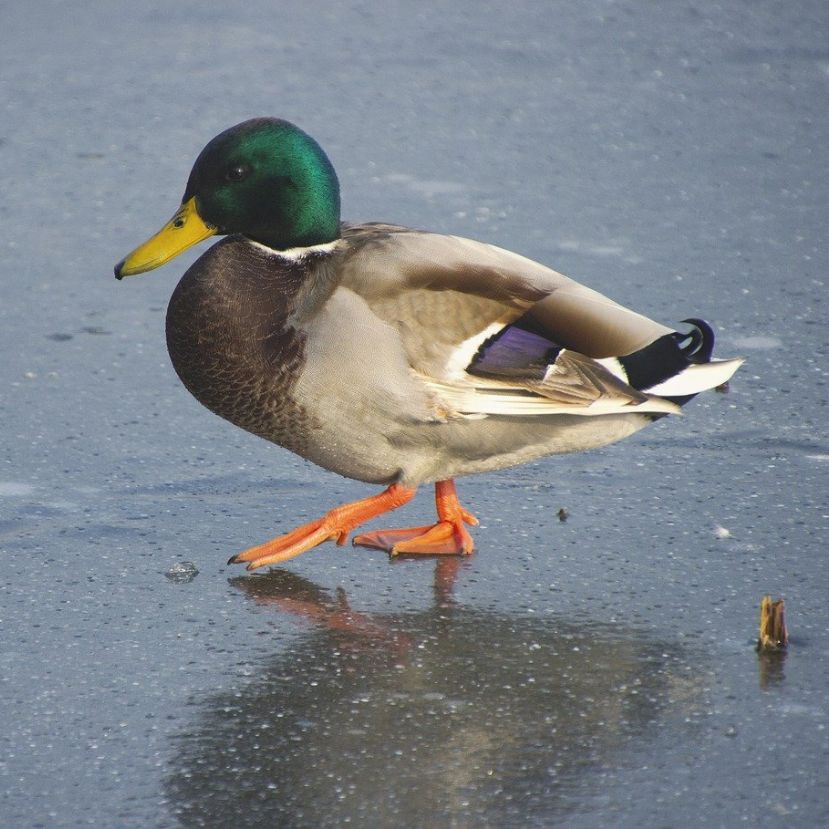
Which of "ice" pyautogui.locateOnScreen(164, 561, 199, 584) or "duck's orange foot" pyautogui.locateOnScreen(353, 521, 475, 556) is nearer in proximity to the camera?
"ice" pyautogui.locateOnScreen(164, 561, 199, 584)

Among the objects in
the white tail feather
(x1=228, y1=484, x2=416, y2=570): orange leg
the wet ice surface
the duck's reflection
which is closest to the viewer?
the duck's reflection

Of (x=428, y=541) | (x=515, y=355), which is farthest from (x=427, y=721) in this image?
(x=515, y=355)

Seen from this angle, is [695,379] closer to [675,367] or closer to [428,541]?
[675,367]

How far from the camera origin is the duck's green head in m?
3.38

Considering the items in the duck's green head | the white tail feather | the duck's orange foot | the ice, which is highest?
the duck's green head

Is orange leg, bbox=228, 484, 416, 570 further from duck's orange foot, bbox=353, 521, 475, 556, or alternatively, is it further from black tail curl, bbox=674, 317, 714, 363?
black tail curl, bbox=674, 317, 714, 363

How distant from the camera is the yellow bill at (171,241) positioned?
11.3 feet

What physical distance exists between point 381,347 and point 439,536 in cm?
47

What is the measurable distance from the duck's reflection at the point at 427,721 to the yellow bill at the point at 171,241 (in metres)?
0.78

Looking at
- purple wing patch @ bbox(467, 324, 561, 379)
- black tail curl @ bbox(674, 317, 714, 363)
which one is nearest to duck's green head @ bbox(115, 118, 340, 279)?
purple wing patch @ bbox(467, 324, 561, 379)

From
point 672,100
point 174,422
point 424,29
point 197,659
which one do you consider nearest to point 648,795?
point 197,659

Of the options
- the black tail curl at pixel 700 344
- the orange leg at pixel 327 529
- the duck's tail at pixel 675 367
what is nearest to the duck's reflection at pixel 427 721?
the orange leg at pixel 327 529

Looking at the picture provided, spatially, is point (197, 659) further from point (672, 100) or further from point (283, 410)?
point (672, 100)

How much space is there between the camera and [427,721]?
2689 mm
